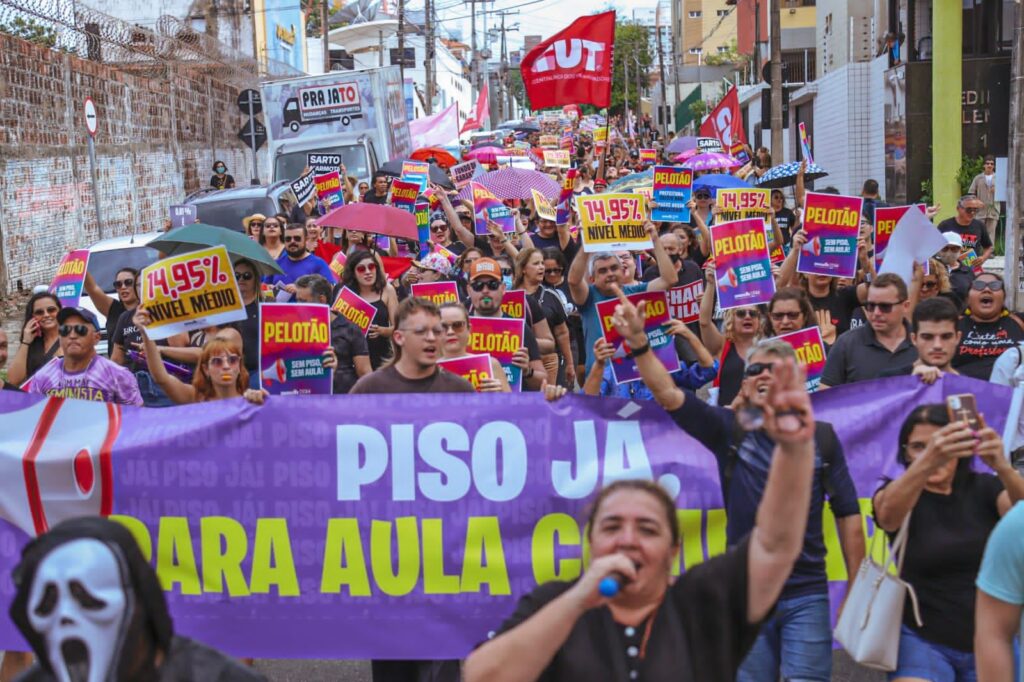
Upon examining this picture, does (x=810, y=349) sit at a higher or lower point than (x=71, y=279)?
lower

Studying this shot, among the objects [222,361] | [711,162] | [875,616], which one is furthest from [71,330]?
[711,162]

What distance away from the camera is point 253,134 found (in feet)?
84.0

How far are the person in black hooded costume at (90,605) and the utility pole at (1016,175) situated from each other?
48.1ft

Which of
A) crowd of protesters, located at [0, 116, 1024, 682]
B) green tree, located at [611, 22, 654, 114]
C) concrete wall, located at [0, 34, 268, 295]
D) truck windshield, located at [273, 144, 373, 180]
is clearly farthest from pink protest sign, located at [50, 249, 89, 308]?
green tree, located at [611, 22, 654, 114]

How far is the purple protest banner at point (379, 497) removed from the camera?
→ 6.05 m

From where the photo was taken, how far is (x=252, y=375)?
309 inches

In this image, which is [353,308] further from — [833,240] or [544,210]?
[544,210]

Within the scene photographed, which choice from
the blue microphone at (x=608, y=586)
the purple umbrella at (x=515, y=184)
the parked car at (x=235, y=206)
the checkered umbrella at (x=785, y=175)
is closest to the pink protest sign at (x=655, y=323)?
the blue microphone at (x=608, y=586)

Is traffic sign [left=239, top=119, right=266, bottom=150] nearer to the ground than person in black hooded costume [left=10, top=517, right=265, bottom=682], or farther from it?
farther from it

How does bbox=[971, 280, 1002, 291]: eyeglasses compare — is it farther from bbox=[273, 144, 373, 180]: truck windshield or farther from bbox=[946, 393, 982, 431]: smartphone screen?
bbox=[273, 144, 373, 180]: truck windshield

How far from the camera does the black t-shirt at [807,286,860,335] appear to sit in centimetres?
925

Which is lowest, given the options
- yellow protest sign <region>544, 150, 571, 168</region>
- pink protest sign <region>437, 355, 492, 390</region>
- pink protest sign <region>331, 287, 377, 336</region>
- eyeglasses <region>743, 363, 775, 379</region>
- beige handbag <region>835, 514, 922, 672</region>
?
beige handbag <region>835, 514, 922, 672</region>

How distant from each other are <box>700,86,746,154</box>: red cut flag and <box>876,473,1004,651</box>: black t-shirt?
70.9ft

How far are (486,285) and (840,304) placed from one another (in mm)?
2432
